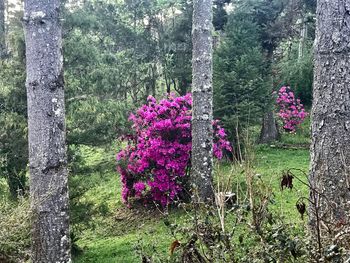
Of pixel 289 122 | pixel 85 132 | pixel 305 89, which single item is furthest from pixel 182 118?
pixel 305 89

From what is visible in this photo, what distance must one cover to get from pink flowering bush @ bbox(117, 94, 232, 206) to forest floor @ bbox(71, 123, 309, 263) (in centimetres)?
41

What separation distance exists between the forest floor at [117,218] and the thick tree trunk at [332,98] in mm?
318

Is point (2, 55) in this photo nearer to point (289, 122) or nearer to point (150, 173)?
point (150, 173)

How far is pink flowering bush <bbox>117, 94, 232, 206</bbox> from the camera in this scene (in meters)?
7.88

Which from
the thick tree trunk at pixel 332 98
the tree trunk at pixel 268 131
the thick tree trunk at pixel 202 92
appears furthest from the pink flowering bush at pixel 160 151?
the tree trunk at pixel 268 131

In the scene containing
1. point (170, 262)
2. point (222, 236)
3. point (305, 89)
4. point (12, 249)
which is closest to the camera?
point (222, 236)

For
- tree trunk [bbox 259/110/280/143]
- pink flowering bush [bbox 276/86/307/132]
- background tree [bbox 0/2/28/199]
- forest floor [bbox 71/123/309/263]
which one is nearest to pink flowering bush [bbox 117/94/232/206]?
forest floor [bbox 71/123/309/263]

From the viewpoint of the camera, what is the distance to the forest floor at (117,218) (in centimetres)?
591

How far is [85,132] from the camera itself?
6160mm

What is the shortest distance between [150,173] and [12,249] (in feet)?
14.9

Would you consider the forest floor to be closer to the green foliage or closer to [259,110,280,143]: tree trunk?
the green foliage

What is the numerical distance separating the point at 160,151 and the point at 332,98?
4.51m

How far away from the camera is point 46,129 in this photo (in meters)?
3.86

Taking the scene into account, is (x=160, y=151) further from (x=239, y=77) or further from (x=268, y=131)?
(x=268, y=131)
